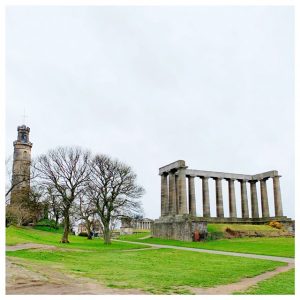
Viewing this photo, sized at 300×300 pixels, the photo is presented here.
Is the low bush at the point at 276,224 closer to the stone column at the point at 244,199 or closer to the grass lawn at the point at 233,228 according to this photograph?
the grass lawn at the point at 233,228

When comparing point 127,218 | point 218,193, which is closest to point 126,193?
point 127,218

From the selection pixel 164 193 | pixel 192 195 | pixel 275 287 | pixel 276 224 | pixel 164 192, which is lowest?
pixel 276 224

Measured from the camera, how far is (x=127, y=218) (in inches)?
1891

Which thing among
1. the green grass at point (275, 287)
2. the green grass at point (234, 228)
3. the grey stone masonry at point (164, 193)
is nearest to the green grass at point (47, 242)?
the green grass at point (234, 228)

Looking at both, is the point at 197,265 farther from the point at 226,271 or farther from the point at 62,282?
the point at 62,282

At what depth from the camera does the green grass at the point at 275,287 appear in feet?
44.3

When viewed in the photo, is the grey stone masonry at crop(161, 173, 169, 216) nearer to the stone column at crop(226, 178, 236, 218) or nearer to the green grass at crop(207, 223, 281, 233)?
the stone column at crop(226, 178, 236, 218)

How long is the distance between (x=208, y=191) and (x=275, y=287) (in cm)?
4890

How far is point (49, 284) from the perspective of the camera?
13.3 metres

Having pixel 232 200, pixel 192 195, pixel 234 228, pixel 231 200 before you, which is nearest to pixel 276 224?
pixel 232 200

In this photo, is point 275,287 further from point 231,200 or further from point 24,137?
point 24,137

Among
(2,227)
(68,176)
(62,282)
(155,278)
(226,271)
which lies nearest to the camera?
(2,227)

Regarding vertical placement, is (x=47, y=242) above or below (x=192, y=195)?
below
